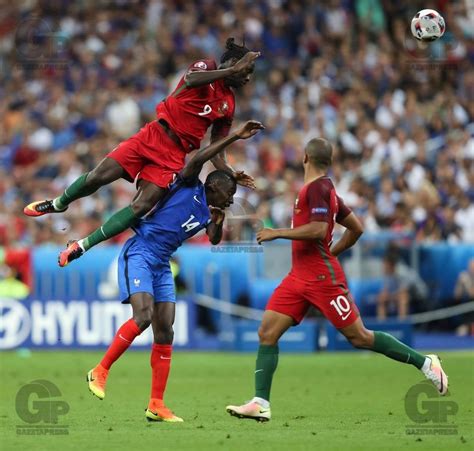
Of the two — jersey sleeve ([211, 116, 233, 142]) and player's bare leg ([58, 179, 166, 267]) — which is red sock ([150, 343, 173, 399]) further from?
jersey sleeve ([211, 116, 233, 142])

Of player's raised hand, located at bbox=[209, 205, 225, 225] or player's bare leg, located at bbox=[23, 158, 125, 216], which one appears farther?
player's bare leg, located at bbox=[23, 158, 125, 216]

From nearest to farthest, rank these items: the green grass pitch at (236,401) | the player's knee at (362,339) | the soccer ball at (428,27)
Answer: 1. the green grass pitch at (236,401)
2. the player's knee at (362,339)
3. the soccer ball at (428,27)

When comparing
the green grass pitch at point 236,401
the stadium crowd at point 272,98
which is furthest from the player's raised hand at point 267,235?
the stadium crowd at point 272,98

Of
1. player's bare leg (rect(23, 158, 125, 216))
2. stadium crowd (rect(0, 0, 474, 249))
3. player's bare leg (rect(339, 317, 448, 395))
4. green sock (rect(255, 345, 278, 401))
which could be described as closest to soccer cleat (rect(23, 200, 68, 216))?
player's bare leg (rect(23, 158, 125, 216))

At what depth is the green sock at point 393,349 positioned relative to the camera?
40.4 feet

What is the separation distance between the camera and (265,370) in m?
12.1

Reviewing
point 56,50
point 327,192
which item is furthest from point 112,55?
point 327,192

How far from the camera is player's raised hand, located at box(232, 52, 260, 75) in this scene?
12.5 meters

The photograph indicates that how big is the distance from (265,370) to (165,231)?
168cm

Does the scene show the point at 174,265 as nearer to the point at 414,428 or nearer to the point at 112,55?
the point at 112,55

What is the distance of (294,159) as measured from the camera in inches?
1071

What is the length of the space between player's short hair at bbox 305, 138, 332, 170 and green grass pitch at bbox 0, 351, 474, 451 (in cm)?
244

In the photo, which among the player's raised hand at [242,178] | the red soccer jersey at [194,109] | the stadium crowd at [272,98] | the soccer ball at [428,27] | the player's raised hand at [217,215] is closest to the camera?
the player's raised hand at [242,178]

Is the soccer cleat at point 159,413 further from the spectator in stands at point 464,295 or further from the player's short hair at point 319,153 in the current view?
the spectator in stands at point 464,295
